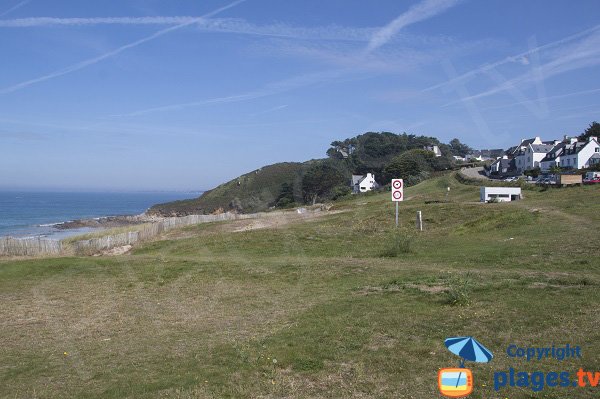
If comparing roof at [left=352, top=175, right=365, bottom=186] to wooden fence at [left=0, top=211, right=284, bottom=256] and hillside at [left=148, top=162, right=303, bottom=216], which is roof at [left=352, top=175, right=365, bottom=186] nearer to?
hillside at [left=148, top=162, right=303, bottom=216]

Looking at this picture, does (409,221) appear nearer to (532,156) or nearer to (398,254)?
(398,254)

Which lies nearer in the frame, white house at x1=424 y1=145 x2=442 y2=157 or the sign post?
the sign post

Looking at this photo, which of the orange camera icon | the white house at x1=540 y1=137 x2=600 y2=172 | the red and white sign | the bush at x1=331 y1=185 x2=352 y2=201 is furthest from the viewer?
the bush at x1=331 y1=185 x2=352 y2=201

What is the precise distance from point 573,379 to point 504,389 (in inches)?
36.9

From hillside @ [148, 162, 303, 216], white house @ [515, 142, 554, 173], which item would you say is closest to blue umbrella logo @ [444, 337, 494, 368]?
white house @ [515, 142, 554, 173]

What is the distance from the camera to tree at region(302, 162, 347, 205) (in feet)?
362

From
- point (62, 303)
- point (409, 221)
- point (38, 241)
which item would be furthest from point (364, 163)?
point (62, 303)

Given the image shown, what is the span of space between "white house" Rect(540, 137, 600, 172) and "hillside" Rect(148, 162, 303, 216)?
186 ft

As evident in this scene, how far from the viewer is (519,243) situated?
21031mm

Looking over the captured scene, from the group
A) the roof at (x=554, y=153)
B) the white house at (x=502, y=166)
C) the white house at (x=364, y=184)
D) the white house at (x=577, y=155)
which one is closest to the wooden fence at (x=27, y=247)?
the white house at (x=577, y=155)

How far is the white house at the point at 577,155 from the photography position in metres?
78.8

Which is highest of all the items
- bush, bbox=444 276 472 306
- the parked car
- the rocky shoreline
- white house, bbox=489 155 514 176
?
white house, bbox=489 155 514 176

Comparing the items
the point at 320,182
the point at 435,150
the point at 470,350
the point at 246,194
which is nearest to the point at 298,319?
the point at 470,350

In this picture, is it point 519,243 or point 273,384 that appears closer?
point 273,384
